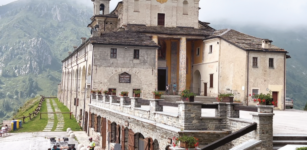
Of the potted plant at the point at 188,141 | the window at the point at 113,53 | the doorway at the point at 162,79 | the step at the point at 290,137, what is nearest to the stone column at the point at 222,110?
the potted plant at the point at 188,141

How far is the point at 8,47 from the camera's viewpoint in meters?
182

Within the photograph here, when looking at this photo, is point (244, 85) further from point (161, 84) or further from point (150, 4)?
point (150, 4)

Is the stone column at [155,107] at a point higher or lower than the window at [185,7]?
lower

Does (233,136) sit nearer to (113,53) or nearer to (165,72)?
(113,53)

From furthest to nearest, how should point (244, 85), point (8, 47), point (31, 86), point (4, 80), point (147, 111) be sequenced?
1. point (8, 47)
2. point (4, 80)
3. point (31, 86)
4. point (244, 85)
5. point (147, 111)

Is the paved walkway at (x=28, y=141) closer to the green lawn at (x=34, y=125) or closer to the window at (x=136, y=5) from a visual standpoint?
the green lawn at (x=34, y=125)

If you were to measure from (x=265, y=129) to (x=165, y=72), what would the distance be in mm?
33008

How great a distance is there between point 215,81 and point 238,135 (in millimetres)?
28571

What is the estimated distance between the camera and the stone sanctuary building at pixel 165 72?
12540mm

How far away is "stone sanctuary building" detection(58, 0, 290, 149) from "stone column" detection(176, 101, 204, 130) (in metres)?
0.04

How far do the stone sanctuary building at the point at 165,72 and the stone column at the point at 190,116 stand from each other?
4 centimetres

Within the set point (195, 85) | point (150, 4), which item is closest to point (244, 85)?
point (195, 85)

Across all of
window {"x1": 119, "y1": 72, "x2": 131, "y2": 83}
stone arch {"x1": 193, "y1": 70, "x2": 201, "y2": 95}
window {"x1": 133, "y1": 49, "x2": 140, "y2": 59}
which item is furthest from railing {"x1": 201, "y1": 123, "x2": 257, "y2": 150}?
stone arch {"x1": 193, "y1": 70, "x2": 201, "y2": 95}

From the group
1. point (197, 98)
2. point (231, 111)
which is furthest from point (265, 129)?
point (197, 98)
